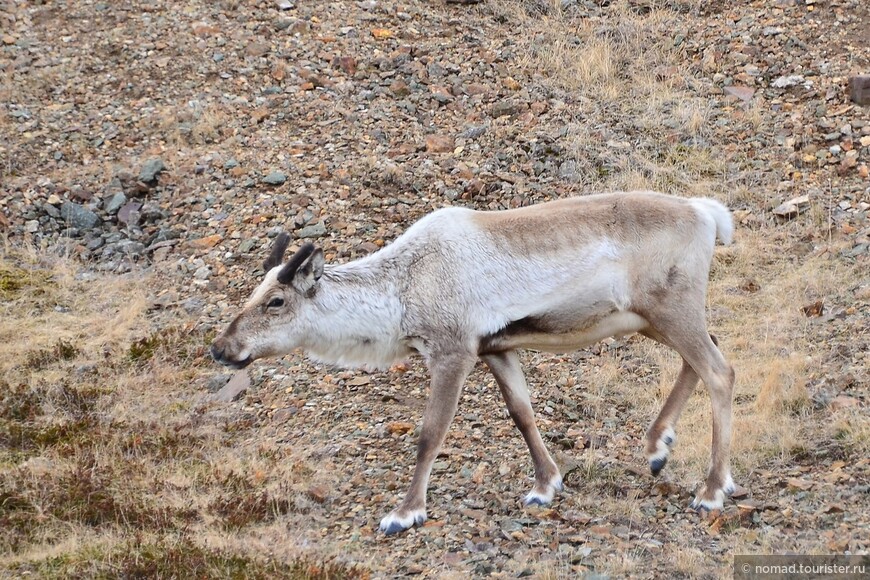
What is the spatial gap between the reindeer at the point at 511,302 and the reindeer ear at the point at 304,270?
0.01 m

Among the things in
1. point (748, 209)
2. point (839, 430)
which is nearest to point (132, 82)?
point (748, 209)

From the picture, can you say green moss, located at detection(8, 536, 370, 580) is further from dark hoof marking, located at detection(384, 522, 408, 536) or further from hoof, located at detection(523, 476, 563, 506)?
hoof, located at detection(523, 476, 563, 506)

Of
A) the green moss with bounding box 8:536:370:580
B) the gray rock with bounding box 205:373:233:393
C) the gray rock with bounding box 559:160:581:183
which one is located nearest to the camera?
the green moss with bounding box 8:536:370:580

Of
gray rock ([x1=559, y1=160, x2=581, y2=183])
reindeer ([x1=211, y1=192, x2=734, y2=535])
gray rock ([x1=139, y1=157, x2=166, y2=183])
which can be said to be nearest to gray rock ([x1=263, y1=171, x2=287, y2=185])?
gray rock ([x1=139, y1=157, x2=166, y2=183])

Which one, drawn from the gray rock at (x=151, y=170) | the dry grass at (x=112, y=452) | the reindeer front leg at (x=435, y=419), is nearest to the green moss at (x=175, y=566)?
the dry grass at (x=112, y=452)

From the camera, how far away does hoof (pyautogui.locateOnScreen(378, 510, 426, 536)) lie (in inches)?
303

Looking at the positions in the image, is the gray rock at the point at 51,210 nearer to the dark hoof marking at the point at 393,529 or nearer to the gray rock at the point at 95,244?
the gray rock at the point at 95,244

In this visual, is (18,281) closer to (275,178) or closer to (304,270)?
(275,178)

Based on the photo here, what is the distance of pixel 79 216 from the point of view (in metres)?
13.5

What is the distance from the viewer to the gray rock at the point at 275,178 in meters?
13.4

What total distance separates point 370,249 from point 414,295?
394 cm

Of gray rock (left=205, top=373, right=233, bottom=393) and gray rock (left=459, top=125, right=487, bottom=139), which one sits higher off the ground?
gray rock (left=459, top=125, right=487, bottom=139)

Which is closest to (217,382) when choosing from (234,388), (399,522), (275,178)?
(234,388)

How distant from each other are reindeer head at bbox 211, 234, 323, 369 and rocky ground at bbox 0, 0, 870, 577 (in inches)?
46.5
